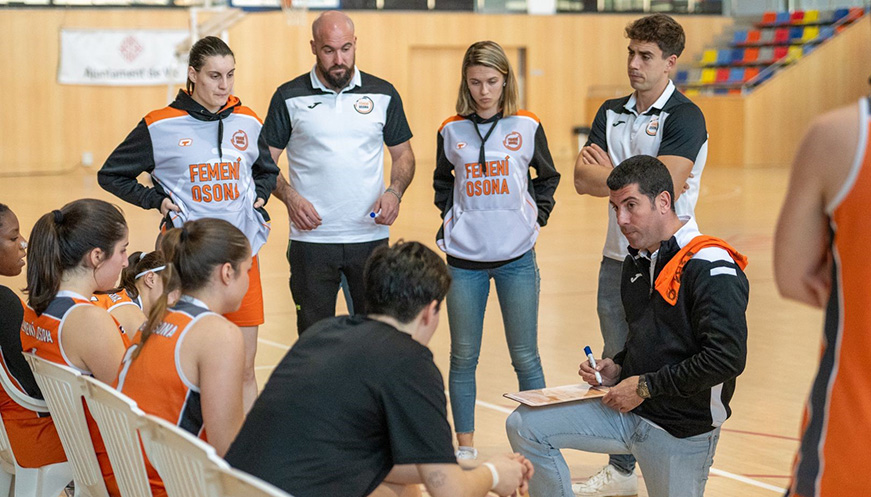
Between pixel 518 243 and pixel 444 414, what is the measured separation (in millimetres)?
2082

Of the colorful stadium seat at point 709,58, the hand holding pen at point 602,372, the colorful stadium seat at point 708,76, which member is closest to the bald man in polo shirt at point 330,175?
the hand holding pen at point 602,372

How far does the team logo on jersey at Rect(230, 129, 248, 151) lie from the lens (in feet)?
13.5

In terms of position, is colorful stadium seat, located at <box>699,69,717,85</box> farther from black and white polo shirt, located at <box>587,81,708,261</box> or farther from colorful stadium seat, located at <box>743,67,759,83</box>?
black and white polo shirt, located at <box>587,81,708,261</box>

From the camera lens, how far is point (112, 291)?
387 cm

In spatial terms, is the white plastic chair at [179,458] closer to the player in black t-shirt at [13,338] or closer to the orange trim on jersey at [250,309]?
the player in black t-shirt at [13,338]

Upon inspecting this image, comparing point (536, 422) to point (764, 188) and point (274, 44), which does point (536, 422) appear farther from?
point (274, 44)

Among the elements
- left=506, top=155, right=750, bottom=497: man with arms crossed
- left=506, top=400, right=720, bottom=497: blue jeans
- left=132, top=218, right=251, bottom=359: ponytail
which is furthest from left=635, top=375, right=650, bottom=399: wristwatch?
left=132, top=218, right=251, bottom=359: ponytail

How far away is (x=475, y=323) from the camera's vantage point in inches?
168

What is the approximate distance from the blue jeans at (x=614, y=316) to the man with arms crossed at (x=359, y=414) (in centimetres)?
178

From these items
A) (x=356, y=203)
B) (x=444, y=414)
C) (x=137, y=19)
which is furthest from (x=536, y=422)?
(x=137, y=19)

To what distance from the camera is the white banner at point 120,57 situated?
18469 millimetres

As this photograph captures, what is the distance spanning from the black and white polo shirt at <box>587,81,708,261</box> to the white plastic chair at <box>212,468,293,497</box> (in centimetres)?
235

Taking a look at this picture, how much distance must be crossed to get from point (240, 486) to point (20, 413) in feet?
5.51

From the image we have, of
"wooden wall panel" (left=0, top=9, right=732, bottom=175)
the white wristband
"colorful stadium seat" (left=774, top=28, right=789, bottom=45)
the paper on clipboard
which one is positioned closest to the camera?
the white wristband
